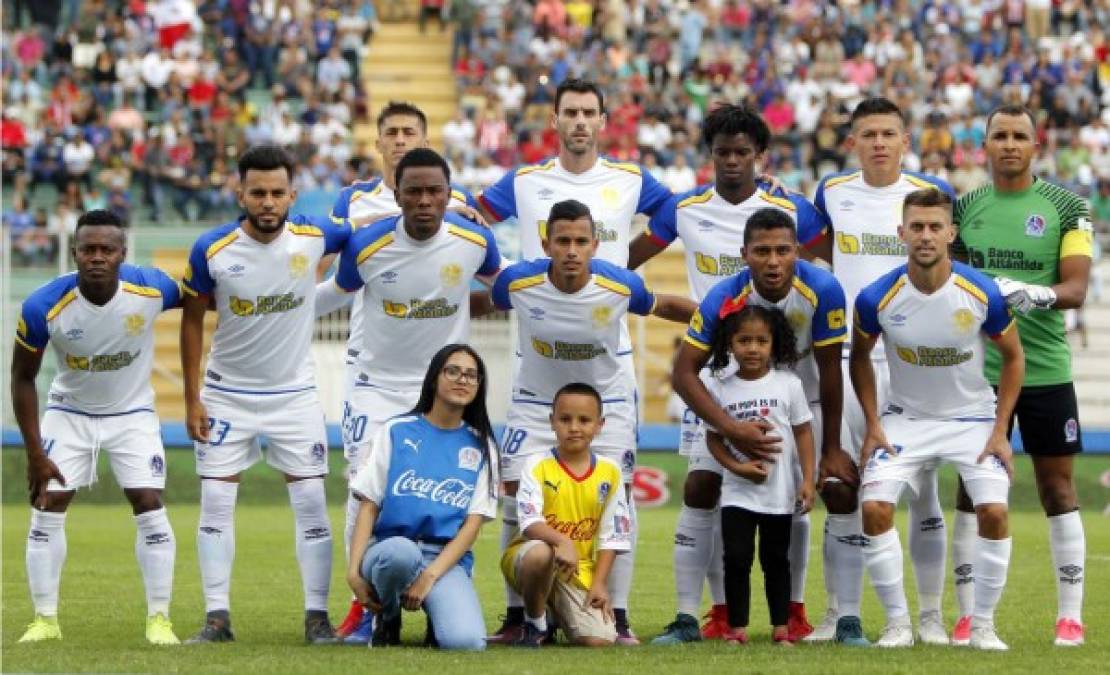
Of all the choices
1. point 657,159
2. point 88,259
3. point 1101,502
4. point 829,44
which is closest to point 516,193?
point 88,259

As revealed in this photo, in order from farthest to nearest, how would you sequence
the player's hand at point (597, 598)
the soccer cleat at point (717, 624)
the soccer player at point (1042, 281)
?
1. the soccer cleat at point (717, 624)
2. the soccer player at point (1042, 281)
3. the player's hand at point (597, 598)

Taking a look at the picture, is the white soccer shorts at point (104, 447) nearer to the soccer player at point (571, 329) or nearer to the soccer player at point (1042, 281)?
the soccer player at point (571, 329)

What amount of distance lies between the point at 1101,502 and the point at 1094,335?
3.89 metres

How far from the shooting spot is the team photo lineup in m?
9.82

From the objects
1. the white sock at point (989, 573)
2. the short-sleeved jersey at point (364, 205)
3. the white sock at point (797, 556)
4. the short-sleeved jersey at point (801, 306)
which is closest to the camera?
the white sock at point (989, 573)

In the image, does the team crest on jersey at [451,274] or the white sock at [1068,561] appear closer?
the white sock at [1068,561]

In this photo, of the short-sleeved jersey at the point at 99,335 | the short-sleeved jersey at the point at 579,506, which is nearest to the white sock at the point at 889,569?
the short-sleeved jersey at the point at 579,506

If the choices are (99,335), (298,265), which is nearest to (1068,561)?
(298,265)

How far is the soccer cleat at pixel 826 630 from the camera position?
10273 millimetres

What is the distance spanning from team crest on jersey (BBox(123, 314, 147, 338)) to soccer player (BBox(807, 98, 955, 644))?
3.48m

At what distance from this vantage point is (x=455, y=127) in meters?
29.6

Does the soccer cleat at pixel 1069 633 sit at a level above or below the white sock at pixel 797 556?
below

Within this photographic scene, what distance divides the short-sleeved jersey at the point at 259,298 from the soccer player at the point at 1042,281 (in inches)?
133

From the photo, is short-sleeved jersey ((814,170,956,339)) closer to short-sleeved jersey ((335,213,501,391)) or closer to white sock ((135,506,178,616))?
short-sleeved jersey ((335,213,501,391))
